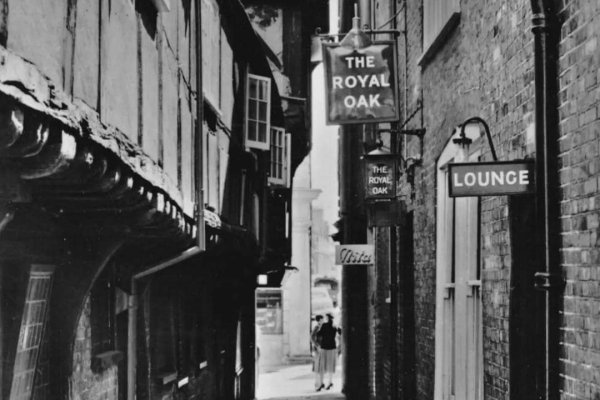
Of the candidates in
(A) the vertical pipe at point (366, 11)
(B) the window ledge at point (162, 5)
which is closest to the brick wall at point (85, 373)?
(B) the window ledge at point (162, 5)

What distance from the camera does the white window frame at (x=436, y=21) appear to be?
8820 mm

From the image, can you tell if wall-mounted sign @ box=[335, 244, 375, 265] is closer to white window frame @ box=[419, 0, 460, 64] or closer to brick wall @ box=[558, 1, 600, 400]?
white window frame @ box=[419, 0, 460, 64]

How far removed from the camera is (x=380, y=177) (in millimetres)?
12273

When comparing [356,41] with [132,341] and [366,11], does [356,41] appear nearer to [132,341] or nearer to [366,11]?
[132,341]

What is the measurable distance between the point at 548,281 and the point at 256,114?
10092 millimetres

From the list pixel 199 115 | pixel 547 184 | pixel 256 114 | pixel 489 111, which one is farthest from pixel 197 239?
pixel 256 114

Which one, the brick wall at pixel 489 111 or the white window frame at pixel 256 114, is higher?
the white window frame at pixel 256 114

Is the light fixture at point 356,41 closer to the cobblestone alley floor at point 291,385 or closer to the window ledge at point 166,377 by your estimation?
the window ledge at point 166,377

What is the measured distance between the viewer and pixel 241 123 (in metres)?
14.8

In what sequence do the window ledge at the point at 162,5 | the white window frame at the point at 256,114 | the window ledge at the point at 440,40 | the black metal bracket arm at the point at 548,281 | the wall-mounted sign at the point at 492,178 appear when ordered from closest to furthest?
the black metal bracket arm at the point at 548,281, the wall-mounted sign at the point at 492,178, the window ledge at the point at 162,5, the window ledge at the point at 440,40, the white window frame at the point at 256,114

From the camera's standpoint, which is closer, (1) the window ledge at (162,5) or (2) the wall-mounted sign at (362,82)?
(1) the window ledge at (162,5)

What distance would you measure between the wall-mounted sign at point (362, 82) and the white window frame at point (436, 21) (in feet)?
1.44

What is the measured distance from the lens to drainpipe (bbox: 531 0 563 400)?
5535 mm

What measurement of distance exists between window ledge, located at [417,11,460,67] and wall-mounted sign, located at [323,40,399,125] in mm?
398
